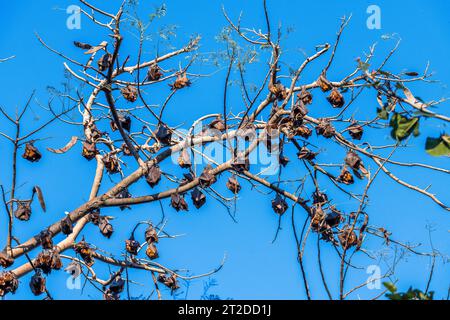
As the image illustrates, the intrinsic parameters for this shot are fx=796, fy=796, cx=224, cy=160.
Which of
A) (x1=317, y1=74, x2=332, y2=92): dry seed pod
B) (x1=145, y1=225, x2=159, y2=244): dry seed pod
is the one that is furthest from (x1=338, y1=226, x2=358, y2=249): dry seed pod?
(x1=145, y1=225, x2=159, y2=244): dry seed pod

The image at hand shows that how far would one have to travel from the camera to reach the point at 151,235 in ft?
28.1

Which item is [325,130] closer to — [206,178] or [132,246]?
[206,178]

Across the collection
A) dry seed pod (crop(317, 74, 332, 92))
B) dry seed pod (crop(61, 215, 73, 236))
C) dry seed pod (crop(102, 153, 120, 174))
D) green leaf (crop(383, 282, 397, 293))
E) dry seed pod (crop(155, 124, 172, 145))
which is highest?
dry seed pod (crop(317, 74, 332, 92))

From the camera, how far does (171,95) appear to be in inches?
297

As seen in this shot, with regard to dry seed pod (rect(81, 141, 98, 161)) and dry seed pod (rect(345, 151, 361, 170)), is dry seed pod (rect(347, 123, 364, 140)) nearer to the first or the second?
dry seed pod (rect(345, 151, 361, 170))

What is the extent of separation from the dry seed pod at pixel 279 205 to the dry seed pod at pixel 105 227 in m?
1.85

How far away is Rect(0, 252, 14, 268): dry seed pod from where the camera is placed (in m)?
Answer: 7.78

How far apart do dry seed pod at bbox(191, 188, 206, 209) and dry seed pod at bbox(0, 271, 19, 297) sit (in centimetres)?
194

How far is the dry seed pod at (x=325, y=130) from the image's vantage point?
773 centimetres

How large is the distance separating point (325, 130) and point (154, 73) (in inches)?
76.4

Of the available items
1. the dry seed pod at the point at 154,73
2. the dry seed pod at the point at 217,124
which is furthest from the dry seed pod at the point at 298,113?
the dry seed pod at the point at 154,73
